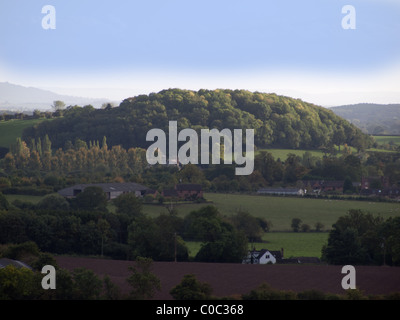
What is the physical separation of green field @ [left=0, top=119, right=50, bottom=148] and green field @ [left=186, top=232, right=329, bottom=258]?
46.0m

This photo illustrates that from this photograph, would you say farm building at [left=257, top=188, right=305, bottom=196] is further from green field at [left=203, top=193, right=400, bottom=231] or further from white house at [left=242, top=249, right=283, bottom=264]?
white house at [left=242, top=249, right=283, bottom=264]

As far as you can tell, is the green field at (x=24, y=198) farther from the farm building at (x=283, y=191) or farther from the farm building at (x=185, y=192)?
the farm building at (x=283, y=191)

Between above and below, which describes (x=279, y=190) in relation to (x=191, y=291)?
below

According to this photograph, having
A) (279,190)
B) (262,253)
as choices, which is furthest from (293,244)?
(279,190)

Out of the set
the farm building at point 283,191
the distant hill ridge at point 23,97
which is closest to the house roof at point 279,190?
the farm building at point 283,191

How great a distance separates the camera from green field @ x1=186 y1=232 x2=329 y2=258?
21720mm

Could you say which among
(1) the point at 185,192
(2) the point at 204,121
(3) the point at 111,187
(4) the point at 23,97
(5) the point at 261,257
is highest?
(4) the point at 23,97

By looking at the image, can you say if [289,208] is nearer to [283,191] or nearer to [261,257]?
[283,191]

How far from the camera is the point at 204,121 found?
71.9 m

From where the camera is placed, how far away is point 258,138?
65750 mm

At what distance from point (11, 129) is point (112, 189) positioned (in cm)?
4042

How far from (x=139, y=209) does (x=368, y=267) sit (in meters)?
12.7

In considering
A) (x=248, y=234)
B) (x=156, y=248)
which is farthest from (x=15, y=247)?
(x=248, y=234)
